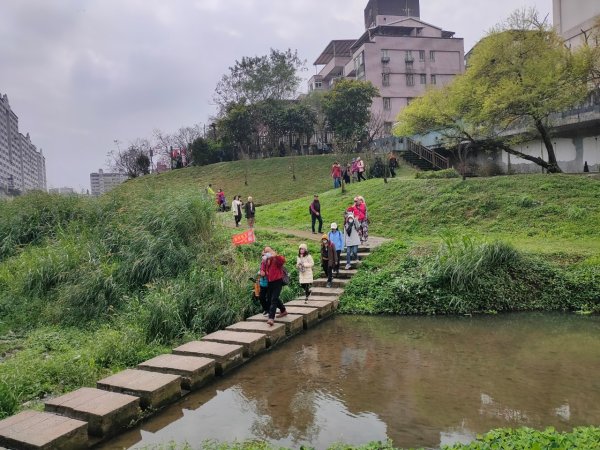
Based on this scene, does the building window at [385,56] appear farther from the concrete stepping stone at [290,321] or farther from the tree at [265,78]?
the concrete stepping stone at [290,321]

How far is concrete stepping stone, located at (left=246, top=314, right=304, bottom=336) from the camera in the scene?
9062mm

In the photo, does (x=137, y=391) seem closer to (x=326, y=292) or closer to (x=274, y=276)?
(x=274, y=276)

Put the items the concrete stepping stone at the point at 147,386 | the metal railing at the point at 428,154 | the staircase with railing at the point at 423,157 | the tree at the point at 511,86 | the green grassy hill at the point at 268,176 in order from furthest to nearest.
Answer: the green grassy hill at the point at 268,176 < the staircase with railing at the point at 423,157 < the metal railing at the point at 428,154 < the tree at the point at 511,86 < the concrete stepping stone at the point at 147,386

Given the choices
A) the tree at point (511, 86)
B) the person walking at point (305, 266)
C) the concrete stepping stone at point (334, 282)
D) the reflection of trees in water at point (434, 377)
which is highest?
the tree at point (511, 86)

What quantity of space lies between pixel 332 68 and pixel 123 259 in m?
51.1

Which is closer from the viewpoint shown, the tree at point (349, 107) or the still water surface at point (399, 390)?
the still water surface at point (399, 390)

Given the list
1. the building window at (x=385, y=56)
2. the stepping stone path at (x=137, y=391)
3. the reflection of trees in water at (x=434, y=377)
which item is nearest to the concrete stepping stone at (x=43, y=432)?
the stepping stone path at (x=137, y=391)

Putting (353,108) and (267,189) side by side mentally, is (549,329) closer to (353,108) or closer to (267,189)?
(267,189)

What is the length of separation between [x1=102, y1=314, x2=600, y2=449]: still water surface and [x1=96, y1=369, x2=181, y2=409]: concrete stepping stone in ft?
0.59

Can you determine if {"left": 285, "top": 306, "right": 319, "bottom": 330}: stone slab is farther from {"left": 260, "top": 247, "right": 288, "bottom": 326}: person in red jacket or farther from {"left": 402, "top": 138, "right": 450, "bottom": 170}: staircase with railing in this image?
{"left": 402, "top": 138, "right": 450, "bottom": 170}: staircase with railing

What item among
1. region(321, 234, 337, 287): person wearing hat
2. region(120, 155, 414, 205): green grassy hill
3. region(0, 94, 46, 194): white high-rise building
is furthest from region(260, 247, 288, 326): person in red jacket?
region(0, 94, 46, 194): white high-rise building

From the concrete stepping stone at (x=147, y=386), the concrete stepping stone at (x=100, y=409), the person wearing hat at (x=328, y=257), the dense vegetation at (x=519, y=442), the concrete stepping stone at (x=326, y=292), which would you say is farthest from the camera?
the person wearing hat at (x=328, y=257)

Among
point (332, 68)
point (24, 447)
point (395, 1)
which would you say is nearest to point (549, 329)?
point (24, 447)

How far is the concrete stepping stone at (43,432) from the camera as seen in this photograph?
15.3 feet
